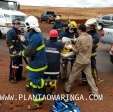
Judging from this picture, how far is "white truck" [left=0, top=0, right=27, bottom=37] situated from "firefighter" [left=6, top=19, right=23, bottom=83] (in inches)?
394

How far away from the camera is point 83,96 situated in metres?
10.8

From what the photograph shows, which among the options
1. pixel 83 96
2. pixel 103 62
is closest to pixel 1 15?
pixel 103 62

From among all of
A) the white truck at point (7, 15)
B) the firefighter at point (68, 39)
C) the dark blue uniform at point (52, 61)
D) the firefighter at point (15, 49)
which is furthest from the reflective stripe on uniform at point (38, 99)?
the white truck at point (7, 15)

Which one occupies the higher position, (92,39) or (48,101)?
(92,39)

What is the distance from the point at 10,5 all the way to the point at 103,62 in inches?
388

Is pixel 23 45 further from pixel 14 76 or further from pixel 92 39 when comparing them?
pixel 92 39

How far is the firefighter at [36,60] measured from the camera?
9.49 m

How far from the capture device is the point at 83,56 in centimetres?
1051

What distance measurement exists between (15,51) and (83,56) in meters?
1.97

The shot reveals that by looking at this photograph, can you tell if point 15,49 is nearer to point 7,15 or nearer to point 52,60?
point 52,60

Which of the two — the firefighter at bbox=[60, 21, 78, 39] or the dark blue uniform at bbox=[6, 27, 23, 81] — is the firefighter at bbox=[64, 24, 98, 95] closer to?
the firefighter at bbox=[60, 21, 78, 39]

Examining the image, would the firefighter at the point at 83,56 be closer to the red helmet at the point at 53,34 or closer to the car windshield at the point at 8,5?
the red helmet at the point at 53,34

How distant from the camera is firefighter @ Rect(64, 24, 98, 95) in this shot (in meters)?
10.4

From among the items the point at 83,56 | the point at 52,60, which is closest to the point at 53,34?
the point at 52,60
